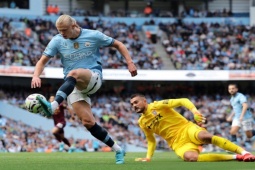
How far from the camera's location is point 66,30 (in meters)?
11.0

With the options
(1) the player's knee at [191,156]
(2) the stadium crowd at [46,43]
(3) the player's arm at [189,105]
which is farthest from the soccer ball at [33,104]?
(2) the stadium crowd at [46,43]

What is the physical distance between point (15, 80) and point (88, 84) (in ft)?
98.4

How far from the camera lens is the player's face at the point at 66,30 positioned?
10.9 meters

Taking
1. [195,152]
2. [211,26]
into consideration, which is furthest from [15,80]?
[195,152]

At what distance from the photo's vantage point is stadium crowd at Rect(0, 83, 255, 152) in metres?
31.7

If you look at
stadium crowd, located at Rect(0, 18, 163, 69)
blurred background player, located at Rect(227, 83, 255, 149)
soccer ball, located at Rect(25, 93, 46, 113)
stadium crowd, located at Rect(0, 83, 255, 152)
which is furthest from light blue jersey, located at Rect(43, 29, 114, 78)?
stadium crowd, located at Rect(0, 18, 163, 69)

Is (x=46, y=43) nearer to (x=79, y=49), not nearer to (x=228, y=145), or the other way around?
(x=79, y=49)

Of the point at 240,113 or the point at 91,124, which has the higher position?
the point at 91,124

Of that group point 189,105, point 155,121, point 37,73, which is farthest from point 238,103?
point 37,73

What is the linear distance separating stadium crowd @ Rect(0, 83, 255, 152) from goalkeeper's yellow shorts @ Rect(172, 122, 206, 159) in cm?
1743

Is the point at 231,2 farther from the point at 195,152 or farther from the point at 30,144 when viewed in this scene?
the point at 195,152

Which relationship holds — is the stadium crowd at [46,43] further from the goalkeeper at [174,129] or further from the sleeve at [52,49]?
the sleeve at [52,49]

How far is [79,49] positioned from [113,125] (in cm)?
2469

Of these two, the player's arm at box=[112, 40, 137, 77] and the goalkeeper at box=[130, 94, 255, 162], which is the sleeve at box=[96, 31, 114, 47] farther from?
the goalkeeper at box=[130, 94, 255, 162]
